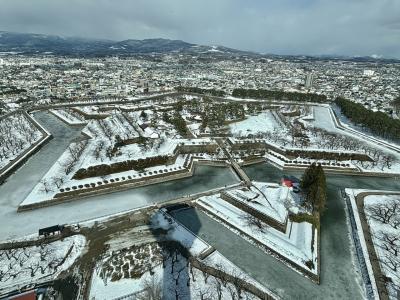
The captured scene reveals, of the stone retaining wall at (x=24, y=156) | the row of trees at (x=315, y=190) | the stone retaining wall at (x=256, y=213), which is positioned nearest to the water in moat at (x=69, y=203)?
the stone retaining wall at (x=24, y=156)

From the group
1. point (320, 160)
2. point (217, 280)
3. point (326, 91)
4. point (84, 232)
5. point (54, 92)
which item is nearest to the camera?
point (217, 280)

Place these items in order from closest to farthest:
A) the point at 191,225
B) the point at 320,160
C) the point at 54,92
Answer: the point at 191,225, the point at 320,160, the point at 54,92

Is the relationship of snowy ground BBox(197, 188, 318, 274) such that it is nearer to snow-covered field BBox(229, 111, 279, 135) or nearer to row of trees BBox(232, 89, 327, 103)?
snow-covered field BBox(229, 111, 279, 135)

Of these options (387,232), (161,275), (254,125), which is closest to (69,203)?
(161,275)

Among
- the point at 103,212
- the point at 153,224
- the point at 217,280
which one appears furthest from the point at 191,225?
the point at 103,212

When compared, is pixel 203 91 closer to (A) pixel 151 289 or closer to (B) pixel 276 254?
(B) pixel 276 254

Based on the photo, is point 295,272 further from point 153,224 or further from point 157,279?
point 153,224

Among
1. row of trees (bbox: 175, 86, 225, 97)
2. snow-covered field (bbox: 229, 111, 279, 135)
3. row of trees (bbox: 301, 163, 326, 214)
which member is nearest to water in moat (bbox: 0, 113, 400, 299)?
row of trees (bbox: 301, 163, 326, 214)
